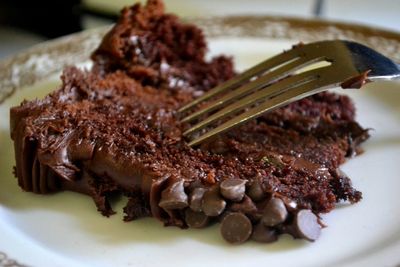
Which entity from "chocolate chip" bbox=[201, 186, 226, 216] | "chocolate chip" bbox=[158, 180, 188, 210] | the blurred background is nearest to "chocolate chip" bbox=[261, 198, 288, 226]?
"chocolate chip" bbox=[201, 186, 226, 216]

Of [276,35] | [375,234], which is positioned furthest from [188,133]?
[276,35]

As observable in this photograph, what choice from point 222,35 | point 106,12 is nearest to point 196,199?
point 222,35

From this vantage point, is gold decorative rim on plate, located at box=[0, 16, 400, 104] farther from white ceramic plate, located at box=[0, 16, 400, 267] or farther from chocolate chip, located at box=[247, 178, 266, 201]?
chocolate chip, located at box=[247, 178, 266, 201]

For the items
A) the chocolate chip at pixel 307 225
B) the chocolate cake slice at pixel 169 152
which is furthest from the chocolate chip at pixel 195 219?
the chocolate chip at pixel 307 225

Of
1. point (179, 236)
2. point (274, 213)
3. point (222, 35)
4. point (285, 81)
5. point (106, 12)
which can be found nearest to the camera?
point (274, 213)

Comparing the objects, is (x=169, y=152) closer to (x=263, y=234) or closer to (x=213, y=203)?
(x=213, y=203)
